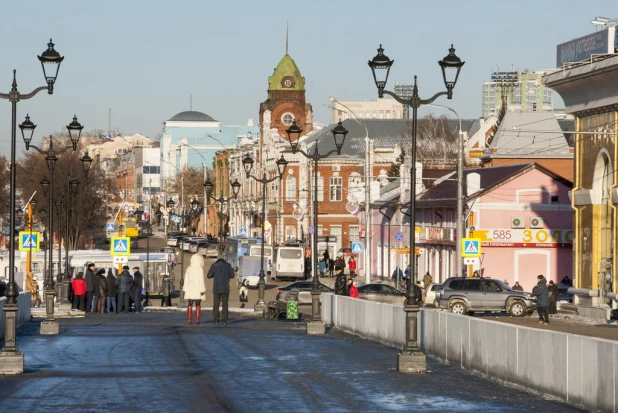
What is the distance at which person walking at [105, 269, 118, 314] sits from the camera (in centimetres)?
4344

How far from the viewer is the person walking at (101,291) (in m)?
43.4

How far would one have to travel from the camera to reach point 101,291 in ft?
143

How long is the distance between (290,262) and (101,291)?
3739 cm

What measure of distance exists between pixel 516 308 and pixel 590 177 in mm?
5963

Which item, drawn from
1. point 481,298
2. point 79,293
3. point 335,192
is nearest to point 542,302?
point 481,298

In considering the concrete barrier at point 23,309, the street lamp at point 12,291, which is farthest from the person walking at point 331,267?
the street lamp at point 12,291

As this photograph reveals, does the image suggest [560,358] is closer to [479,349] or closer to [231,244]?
[479,349]

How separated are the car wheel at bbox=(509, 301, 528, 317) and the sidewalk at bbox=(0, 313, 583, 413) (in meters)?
21.7

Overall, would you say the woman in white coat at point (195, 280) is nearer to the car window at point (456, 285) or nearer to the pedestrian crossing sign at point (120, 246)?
the pedestrian crossing sign at point (120, 246)

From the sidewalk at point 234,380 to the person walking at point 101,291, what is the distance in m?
15.8

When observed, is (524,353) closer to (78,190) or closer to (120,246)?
(120,246)

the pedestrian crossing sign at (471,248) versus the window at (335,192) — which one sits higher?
the window at (335,192)

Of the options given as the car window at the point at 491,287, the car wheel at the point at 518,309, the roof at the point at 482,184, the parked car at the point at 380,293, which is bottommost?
the car wheel at the point at 518,309

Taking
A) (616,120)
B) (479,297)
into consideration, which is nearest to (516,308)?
(479,297)
